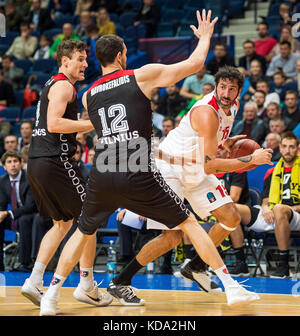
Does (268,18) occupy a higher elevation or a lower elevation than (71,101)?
higher

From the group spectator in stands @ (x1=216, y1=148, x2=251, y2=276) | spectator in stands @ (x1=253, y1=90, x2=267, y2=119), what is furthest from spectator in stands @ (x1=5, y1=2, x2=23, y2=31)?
spectator in stands @ (x1=216, y1=148, x2=251, y2=276)

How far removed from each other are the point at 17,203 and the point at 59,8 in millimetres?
9123

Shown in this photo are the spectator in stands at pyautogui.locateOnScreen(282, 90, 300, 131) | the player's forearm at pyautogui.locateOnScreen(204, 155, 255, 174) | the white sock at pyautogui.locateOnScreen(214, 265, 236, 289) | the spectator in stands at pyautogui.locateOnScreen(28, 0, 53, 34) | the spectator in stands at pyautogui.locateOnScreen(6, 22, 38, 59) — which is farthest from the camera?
the spectator in stands at pyautogui.locateOnScreen(28, 0, 53, 34)

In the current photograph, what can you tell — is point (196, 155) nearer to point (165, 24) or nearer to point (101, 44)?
point (101, 44)

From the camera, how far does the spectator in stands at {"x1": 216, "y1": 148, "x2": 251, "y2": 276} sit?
7.53 meters

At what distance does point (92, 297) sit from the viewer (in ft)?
16.7

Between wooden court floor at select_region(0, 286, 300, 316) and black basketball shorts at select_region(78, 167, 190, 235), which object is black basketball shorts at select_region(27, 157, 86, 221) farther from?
wooden court floor at select_region(0, 286, 300, 316)

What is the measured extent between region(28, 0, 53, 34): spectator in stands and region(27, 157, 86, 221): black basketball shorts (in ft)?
36.9

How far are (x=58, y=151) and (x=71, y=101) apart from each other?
0.42 meters

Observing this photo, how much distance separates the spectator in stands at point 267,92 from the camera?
33.1ft

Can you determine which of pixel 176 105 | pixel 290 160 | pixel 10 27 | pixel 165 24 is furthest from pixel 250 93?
pixel 10 27

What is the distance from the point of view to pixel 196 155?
5.49 metres

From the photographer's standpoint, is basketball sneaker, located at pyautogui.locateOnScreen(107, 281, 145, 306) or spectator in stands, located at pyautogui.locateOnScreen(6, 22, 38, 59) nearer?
basketball sneaker, located at pyautogui.locateOnScreen(107, 281, 145, 306)

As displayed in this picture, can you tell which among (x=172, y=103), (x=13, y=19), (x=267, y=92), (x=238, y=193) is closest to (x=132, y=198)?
(x=238, y=193)
